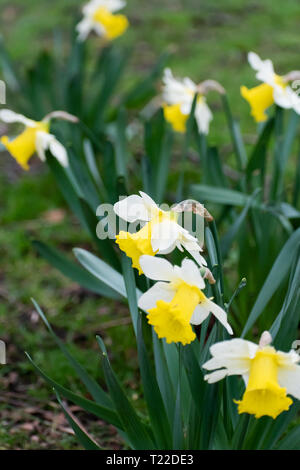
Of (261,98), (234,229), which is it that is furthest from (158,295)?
(261,98)

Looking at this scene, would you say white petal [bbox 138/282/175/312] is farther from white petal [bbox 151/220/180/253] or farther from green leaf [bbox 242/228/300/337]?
green leaf [bbox 242/228/300/337]

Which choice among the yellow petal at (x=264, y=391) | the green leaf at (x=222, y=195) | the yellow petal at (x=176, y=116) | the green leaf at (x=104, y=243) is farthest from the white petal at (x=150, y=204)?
the yellow petal at (x=176, y=116)

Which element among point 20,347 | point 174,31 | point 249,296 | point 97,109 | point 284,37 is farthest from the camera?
point 174,31

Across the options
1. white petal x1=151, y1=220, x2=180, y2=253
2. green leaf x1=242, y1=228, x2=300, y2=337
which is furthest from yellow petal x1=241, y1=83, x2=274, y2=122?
white petal x1=151, y1=220, x2=180, y2=253

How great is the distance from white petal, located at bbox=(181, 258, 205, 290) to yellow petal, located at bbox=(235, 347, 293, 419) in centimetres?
17

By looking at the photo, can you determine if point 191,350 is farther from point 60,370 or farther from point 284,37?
point 284,37

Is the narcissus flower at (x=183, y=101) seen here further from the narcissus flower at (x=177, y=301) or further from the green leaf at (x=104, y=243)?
the narcissus flower at (x=177, y=301)

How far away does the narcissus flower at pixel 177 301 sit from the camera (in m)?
1.06

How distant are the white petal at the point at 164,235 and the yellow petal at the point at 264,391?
0.91ft

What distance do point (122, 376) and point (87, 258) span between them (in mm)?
662

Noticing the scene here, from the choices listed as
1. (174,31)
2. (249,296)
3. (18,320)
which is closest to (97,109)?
(18,320)

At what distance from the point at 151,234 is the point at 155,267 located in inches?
3.3

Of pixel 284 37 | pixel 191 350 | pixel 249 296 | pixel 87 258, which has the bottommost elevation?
pixel 249 296

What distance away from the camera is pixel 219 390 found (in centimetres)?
122
